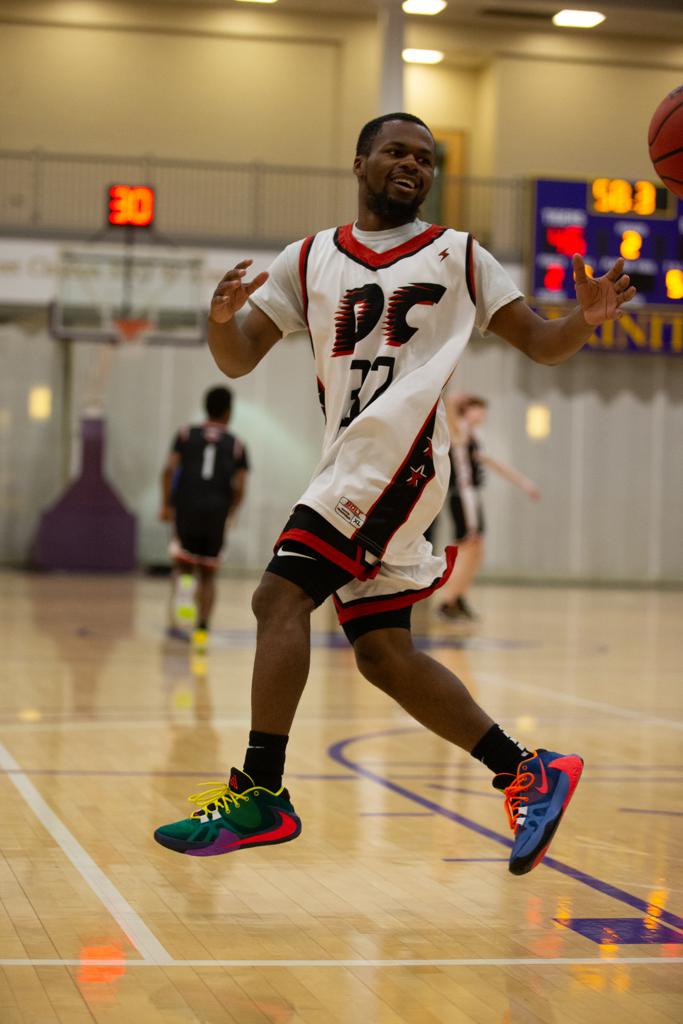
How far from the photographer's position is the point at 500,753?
3736 millimetres

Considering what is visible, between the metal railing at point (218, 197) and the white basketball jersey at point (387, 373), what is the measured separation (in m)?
17.5

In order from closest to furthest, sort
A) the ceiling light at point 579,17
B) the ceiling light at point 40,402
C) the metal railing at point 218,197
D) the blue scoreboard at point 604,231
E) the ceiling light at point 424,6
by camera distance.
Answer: the ceiling light at point 579,17
the ceiling light at point 424,6
the blue scoreboard at point 604,231
the ceiling light at point 40,402
the metal railing at point 218,197

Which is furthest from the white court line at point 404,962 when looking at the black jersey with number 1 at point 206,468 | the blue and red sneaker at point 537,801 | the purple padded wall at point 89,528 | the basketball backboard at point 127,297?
the purple padded wall at point 89,528

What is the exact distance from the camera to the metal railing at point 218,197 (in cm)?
2123

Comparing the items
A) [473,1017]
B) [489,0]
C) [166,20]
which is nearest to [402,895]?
[473,1017]

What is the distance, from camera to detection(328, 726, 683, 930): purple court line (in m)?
3.87

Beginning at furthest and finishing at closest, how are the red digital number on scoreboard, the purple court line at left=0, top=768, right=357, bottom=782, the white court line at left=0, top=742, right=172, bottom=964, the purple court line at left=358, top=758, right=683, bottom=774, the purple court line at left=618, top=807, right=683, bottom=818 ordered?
the red digital number on scoreboard < the purple court line at left=358, top=758, right=683, bottom=774 < the purple court line at left=0, top=768, right=357, bottom=782 < the purple court line at left=618, top=807, right=683, bottom=818 < the white court line at left=0, top=742, right=172, bottom=964

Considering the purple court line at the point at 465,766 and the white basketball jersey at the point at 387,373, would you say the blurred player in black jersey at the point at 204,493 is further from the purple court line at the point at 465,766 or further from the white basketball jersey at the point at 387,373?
the white basketball jersey at the point at 387,373

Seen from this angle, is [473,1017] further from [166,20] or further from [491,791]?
[166,20]

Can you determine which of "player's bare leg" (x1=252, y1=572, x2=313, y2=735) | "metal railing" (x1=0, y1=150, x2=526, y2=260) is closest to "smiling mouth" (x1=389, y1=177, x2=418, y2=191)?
"player's bare leg" (x1=252, y1=572, x2=313, y2=735)

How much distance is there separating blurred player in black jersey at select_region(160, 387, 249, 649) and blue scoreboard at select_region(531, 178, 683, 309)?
9822 mm

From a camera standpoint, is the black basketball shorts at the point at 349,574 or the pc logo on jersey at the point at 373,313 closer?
the black basketball shorts at the point at 349,574

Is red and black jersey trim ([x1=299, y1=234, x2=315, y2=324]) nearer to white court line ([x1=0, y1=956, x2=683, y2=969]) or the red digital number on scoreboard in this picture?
white court line ([x1=0, y1=956, x2=683, y2=969])

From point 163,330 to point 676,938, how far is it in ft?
48.2
